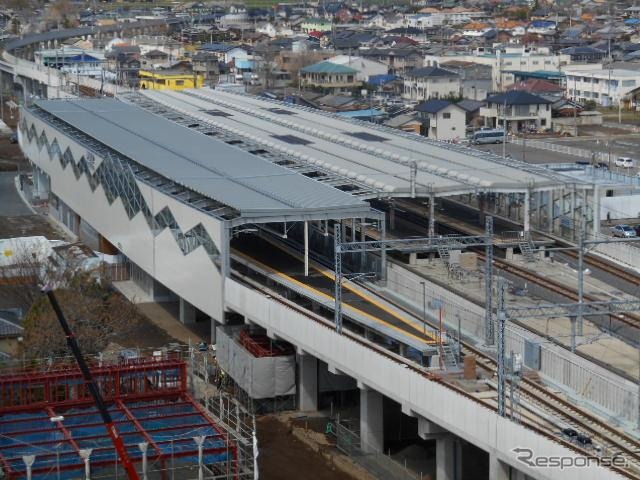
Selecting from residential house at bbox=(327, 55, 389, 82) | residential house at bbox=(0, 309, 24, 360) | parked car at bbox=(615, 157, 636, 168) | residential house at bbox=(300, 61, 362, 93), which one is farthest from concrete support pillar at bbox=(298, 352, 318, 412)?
residential house at bbox=(327, 55, 389, 82)

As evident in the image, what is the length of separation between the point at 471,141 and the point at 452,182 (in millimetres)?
11299

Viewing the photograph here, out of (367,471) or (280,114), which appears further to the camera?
(280,114)

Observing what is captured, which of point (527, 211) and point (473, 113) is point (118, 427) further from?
point (473, 113)

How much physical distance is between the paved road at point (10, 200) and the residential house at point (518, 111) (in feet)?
28.8

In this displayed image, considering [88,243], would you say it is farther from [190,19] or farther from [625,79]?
[190,19]

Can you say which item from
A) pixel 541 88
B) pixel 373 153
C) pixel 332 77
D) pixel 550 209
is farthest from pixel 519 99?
pixel 550 209

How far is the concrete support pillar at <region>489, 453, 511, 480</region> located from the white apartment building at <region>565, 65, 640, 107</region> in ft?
72.9

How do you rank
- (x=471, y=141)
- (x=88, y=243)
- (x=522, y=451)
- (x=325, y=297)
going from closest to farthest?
(x=522, y=451) < (x=325, y=297) < (x=88, y=243) < (x=471, y=141)

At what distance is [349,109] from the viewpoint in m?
26.5

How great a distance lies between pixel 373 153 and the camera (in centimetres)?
1371

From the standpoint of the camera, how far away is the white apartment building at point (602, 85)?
28422mm

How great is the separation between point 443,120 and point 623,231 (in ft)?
32.6

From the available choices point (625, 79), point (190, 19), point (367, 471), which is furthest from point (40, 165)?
point (190, 19)

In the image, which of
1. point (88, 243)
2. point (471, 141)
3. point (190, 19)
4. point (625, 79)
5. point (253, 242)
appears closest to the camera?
point (253, 242)
